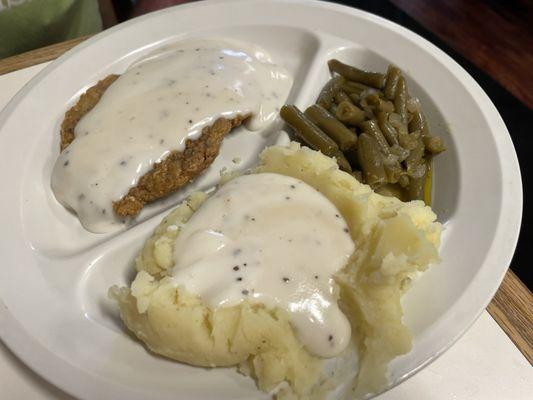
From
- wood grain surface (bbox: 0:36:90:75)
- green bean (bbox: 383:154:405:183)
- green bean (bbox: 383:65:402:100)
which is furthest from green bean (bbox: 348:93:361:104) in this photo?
wood grain surface (bbox: 0:36:90:75)

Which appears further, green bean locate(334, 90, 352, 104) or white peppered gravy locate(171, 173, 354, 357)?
green bean locate(334, 90, 352, 104)

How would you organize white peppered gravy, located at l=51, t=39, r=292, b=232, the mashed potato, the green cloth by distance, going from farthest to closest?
the green cloth → white peppered gravy, located at l=51, t=39, r=292, b=232 → the mashed potato

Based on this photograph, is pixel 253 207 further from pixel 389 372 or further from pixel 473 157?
pixel 473 157

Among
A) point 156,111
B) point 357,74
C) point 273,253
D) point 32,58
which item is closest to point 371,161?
point 357,74

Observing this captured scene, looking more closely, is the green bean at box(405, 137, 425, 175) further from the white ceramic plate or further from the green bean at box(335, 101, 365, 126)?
the green bean at box(335, 101, 365, 126)

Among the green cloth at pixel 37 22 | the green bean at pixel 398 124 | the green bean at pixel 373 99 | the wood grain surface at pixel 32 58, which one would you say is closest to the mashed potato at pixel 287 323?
the green bean at pixel 398 124

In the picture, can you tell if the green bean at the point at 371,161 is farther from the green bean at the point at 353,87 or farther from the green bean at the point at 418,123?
the green bean at the point at 353,87

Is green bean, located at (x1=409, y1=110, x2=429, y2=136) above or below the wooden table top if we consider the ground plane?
above

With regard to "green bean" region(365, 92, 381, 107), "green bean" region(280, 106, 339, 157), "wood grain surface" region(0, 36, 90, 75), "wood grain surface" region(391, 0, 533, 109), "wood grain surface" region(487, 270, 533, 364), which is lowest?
"wood grain surface" region(391, 0, 533, 109)
